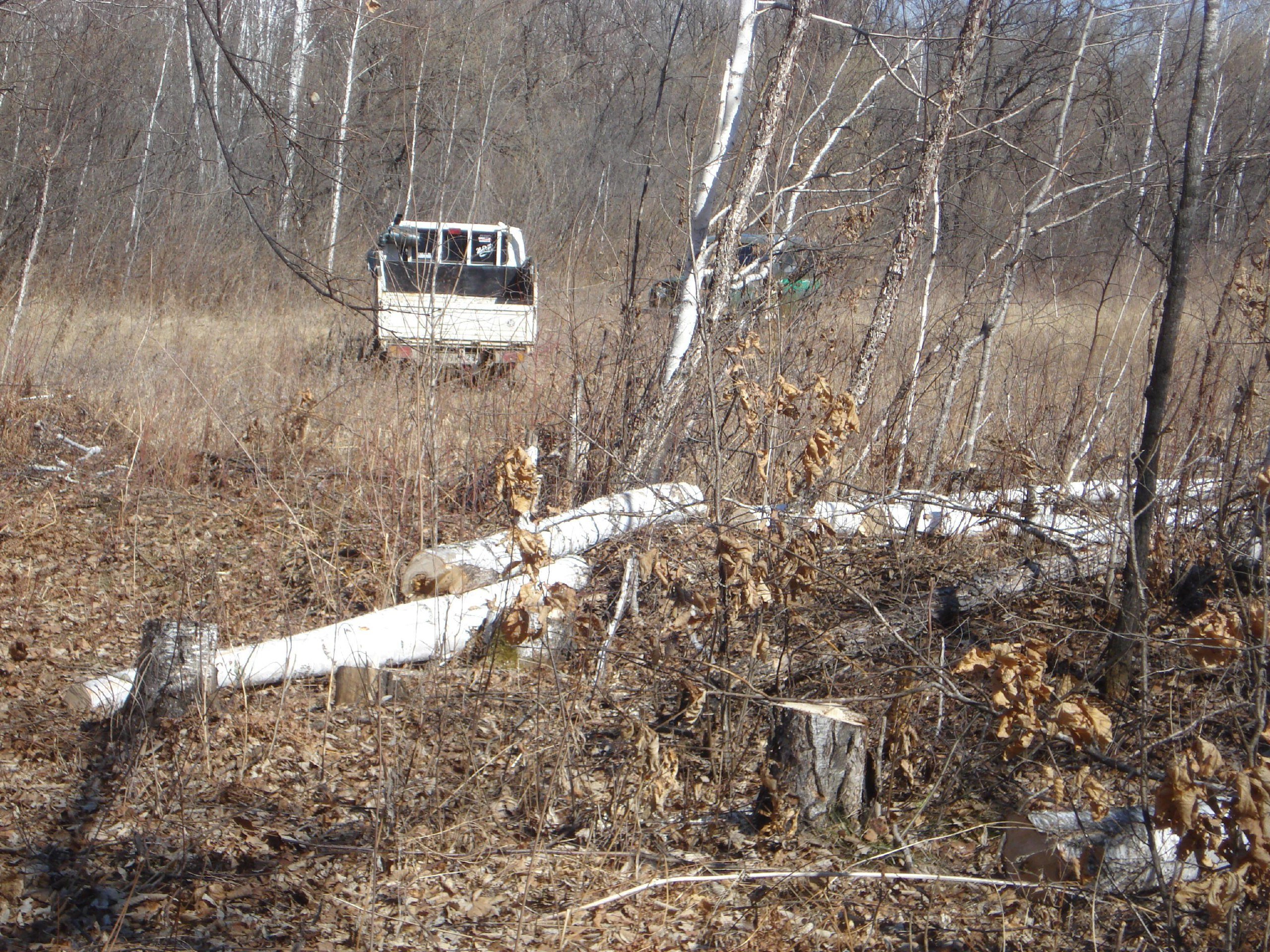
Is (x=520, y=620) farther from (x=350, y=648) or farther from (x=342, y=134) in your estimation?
(x=342, y=134)

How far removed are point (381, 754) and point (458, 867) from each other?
0.42 m

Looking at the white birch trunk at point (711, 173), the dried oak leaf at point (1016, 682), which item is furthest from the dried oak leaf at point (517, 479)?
the white birch trunk at point (711, 173)

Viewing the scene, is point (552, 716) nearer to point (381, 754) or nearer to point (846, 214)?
point (381, 754)

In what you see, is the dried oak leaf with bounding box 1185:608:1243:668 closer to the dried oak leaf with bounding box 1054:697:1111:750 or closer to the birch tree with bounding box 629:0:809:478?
the dried oak leaf with bounding box 1054:697:1111:750

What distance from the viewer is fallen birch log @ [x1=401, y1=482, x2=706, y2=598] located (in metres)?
4.86

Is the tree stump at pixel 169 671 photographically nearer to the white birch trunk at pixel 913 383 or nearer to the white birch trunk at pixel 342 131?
the white birch trunk at pixel 913 383

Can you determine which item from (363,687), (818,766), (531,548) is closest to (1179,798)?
(818,766)

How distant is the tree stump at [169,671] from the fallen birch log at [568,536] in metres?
1.02

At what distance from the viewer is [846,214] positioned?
6980mm

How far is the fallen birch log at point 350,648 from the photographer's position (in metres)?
3.96

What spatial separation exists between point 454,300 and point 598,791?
479 cm

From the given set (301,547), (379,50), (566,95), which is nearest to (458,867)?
(301,547)

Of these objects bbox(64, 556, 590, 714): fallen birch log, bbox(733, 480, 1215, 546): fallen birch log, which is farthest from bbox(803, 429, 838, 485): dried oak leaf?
bbox(64, 556, 590, 714): fallen birch log

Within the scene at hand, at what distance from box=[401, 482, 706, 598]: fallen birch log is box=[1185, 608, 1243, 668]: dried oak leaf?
7.11 feet
